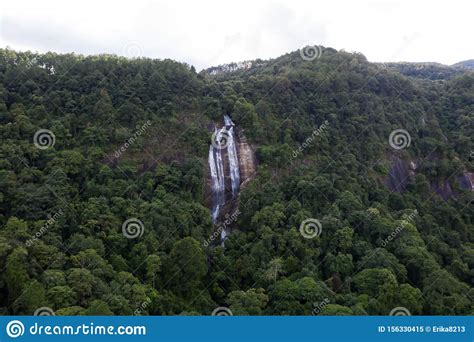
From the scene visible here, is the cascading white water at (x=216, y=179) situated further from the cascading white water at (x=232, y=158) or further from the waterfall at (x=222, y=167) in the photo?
the cascading white water at (x=232, y=158)

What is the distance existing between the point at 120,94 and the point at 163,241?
17.8m

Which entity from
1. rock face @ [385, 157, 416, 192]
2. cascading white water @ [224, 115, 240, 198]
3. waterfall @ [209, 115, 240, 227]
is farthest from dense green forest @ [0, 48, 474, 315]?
cascading white water @ [224, 115, 240, 198]

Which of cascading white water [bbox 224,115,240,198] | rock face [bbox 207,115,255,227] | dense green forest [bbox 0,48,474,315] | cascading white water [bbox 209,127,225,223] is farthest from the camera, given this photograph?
cascading white water [bbox 224,115,240,198]

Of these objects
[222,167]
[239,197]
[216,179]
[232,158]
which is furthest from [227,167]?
[239,197]

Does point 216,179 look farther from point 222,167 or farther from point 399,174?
point 399,174

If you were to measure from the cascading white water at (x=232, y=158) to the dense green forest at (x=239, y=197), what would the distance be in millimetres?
1079

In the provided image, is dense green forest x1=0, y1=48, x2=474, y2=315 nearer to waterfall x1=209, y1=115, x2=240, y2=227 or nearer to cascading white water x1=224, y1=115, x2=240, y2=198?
waterfall x1=209, y1=115, x2=240, y2=227

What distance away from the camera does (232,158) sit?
133 ft

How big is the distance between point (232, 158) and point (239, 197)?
16.5 feet

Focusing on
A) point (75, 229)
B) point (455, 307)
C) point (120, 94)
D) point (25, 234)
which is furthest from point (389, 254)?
point (120, 94)

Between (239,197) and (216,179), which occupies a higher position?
(216,179)

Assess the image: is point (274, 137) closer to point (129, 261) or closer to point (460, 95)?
point (129, 261)

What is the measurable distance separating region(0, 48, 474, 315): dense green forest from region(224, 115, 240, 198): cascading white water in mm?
1079

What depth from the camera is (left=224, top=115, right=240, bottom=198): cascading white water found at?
39000mm
